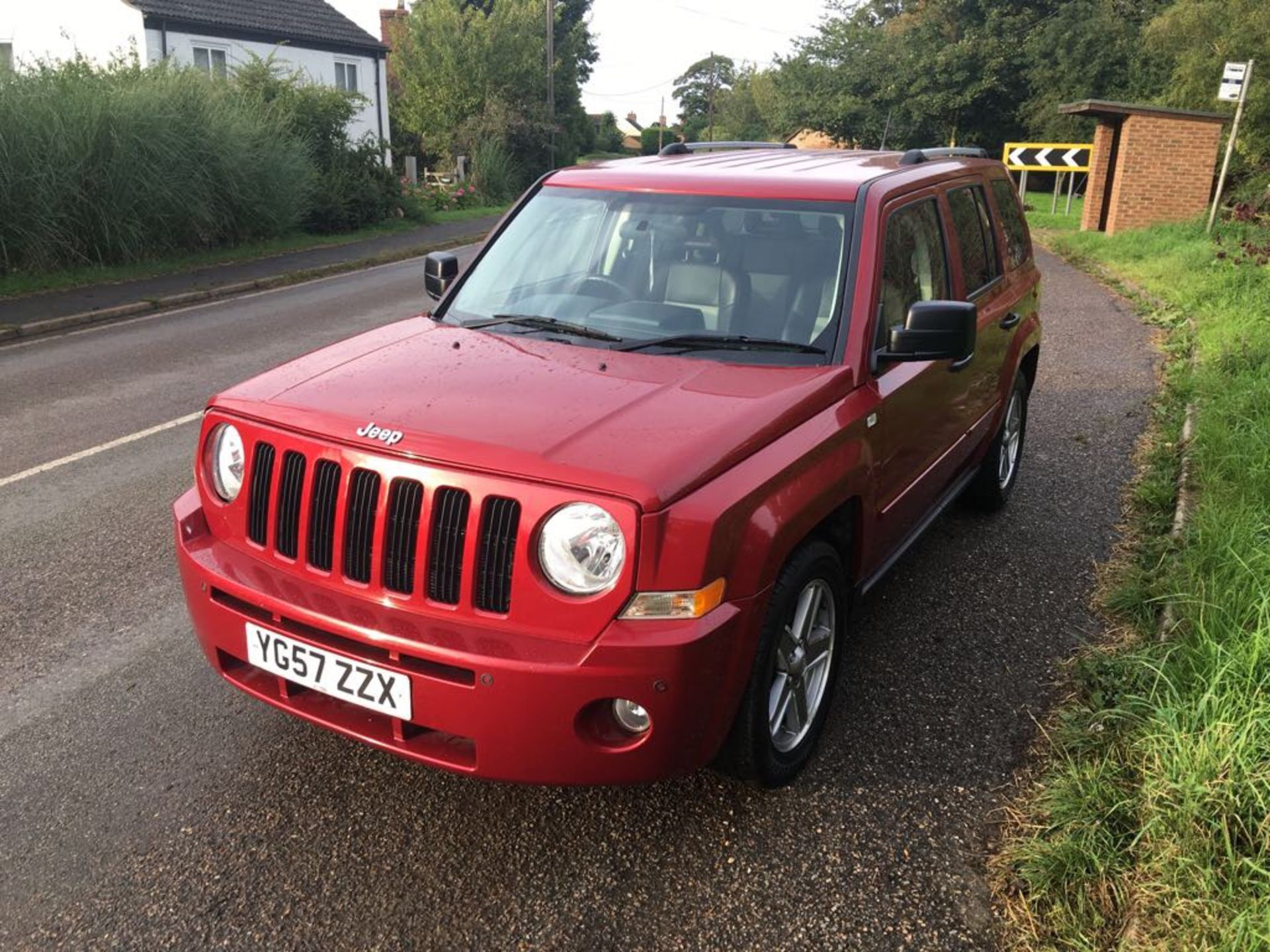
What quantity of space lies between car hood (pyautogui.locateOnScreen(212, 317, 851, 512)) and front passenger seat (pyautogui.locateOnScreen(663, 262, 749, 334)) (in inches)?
12.8

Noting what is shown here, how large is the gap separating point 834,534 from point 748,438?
627 millimetres

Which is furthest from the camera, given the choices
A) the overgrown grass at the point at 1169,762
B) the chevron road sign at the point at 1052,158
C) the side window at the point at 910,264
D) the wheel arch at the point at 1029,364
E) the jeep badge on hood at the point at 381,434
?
the chevron road sign at the point at 1052,158

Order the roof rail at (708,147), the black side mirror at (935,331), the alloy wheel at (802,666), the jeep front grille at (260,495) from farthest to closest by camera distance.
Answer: the roof rail at (708,147), the black side mirror at (935,331), the alloy wheel at (802,666), the jeep front grille at (260,495)

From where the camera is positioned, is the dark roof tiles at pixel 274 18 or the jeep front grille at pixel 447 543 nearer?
the jeep front grille at pixel 447 543

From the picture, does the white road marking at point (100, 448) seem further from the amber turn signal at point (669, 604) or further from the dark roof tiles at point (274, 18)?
the dark roof tiles at point (274, 18)

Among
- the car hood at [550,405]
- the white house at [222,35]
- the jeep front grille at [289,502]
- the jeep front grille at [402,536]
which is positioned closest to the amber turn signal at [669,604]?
the car hood at [550,405]

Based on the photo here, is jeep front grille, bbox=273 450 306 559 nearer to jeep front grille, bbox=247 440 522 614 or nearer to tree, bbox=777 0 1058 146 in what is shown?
jeep front grille, bbox=247 440 522 614

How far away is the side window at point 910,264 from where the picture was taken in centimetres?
365

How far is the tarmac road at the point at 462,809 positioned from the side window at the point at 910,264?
53.9 inches

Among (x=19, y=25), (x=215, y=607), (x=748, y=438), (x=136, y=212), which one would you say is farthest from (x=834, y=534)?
(x=19, y=25)

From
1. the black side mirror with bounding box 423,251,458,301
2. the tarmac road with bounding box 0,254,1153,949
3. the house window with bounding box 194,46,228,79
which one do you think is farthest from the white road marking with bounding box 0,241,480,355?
the house window with bounding box 194,46,228,79

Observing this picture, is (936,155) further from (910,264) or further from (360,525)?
(360,525)

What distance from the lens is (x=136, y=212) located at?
14.8 meters

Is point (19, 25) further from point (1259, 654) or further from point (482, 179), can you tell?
point (1259, 654)
